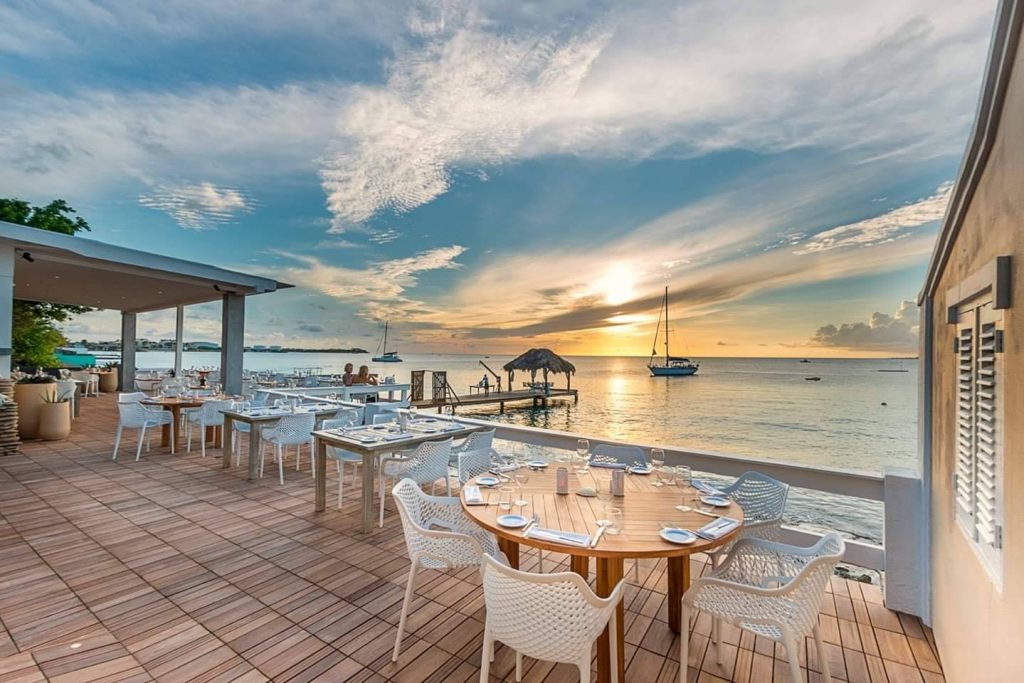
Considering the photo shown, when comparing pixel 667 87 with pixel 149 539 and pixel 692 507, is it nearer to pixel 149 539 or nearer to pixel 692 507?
pixel 692 507

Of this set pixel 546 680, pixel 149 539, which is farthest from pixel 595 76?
pixel 149 539

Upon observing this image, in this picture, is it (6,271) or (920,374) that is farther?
(6,271)

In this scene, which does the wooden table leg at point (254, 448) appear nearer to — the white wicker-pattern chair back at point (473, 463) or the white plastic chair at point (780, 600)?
the white wicker-pattern chair back at point (473, 463)

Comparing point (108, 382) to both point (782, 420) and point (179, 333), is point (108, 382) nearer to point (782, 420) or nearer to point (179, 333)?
point (179, 333)

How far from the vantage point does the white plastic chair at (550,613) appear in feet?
5.37

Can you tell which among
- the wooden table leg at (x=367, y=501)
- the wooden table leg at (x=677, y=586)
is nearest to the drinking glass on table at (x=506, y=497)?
the wooden table leg at (x=677, y=586)

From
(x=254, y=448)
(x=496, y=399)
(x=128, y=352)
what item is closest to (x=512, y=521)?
(x=254, y=448)

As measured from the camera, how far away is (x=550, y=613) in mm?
1658

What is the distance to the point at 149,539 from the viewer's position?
3.70 m

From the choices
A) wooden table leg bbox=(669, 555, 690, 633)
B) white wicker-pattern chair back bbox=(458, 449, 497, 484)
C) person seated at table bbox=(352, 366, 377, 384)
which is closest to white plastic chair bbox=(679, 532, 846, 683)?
wooden table leg bbox=(669, 555, 690, 633)

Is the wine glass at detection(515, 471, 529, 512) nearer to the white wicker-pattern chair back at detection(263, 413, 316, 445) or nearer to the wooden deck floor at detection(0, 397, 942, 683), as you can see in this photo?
the wooden deck floor at detection(0, 397, 942, 683)

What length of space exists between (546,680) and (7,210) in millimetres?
18065

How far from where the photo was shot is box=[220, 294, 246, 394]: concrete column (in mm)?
9891

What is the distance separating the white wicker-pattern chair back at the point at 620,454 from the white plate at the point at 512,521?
1.40 m
